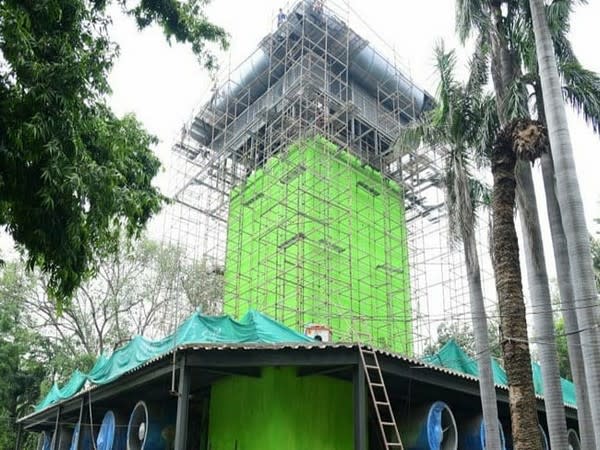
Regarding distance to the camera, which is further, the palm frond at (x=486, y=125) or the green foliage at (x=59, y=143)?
the palm frond at (x=486, y=125)

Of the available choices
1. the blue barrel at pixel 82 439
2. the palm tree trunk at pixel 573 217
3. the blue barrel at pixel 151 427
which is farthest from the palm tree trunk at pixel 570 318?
the blue barrel at pixel 82 439

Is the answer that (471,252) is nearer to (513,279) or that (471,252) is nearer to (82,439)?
(513,279)

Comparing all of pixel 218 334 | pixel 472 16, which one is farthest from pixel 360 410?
pixel 472 16

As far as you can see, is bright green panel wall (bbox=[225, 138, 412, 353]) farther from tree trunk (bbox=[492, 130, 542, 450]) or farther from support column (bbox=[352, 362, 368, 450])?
tree trunk (bbox=[492, 130, 542, 450])

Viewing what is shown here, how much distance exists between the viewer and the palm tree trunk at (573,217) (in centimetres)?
958

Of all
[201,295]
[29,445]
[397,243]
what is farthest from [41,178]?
[29,445]

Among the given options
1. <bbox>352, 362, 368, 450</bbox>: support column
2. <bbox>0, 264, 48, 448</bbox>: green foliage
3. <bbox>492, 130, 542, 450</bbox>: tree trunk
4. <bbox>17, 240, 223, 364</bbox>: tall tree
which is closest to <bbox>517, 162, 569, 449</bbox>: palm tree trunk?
<bbox>492, 130, 542, 450</bbox>: tree trunk

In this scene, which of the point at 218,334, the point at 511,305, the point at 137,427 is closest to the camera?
the point at 511,305

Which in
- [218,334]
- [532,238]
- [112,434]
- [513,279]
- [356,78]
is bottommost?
[112,434]

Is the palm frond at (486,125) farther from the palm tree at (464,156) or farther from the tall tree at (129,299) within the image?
the tall tree at (129,299)

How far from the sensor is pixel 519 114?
1225 cm

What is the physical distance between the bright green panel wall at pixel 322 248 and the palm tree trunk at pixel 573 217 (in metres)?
11.1

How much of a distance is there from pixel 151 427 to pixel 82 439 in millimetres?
4093

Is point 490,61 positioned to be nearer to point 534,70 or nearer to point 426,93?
point 534,70
